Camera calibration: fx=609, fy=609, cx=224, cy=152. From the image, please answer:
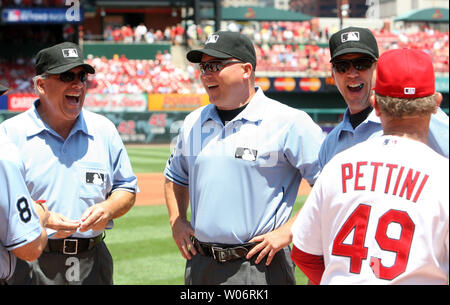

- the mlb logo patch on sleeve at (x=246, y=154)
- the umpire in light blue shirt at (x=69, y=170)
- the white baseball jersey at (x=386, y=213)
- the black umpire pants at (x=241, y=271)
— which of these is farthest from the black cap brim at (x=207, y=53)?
the white baseball jersey at (x=386, y=213)

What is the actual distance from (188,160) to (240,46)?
775 mm

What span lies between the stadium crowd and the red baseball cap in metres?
24.4

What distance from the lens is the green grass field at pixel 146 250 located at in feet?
21.6

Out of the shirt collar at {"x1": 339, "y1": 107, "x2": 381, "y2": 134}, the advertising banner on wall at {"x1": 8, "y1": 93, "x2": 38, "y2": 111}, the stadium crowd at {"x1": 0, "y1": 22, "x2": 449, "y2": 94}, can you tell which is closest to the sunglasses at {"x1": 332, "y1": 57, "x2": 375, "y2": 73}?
the shirt collar at {"x1": 339, "y1": 107, "x2": 381, "y2": 134}

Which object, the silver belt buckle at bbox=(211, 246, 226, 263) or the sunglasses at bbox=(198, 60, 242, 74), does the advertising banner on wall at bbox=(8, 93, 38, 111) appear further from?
the silver belt buckle at bbox=(211, 246, 226, 263)

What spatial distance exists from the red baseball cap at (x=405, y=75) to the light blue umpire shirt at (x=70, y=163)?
2277mm

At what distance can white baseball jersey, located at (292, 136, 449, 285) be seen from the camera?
2018 millimetres

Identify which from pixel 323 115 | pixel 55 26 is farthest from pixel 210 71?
pixel 55 26

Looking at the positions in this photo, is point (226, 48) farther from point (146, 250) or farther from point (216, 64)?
point (146, 250)

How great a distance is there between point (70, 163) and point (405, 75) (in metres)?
2.45

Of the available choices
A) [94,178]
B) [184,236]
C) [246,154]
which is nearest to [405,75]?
[246,154]

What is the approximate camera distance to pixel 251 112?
3.71m

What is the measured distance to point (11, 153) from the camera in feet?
8.77

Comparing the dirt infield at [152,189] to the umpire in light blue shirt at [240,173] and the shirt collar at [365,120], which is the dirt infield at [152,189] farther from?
the shirt collar at [365,120]
